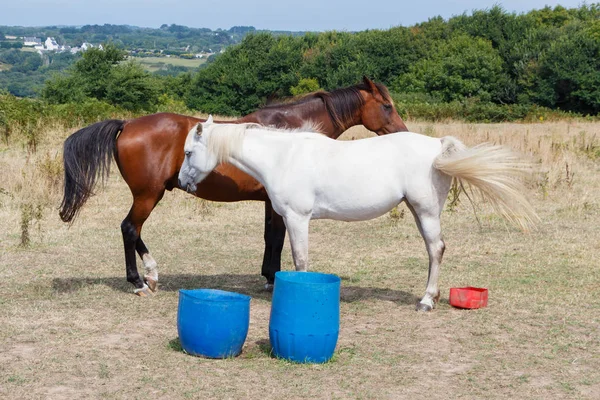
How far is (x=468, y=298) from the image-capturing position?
6.62m

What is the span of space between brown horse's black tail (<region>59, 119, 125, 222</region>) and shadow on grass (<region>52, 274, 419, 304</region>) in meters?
0.78

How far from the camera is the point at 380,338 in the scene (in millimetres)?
5852

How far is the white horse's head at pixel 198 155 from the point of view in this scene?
21.4ft

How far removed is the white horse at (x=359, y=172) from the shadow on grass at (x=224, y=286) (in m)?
0.92

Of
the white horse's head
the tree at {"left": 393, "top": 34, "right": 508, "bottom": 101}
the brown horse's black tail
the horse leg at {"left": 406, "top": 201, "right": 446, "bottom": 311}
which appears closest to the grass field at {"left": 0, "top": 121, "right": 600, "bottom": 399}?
the horse leg at {"left": 406, "top": 201, "right": 446, "bottom": 311}

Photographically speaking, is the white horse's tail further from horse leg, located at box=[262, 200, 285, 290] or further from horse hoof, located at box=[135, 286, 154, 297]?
horse hoof, located at box=[135, 286, 154, 297]

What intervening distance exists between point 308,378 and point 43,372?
1.75 m

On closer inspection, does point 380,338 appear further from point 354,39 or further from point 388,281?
point 354,39

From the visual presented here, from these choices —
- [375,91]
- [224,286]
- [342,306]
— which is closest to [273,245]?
[224,286]

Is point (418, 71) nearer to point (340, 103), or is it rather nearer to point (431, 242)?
point (340, 103)

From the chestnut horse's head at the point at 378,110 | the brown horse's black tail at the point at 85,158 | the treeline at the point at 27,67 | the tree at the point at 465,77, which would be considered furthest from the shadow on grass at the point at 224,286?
the treeline at the point at 27,67

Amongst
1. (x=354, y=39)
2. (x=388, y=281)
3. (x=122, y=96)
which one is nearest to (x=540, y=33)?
(x=354, y=39)

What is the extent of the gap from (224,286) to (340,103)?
223cm

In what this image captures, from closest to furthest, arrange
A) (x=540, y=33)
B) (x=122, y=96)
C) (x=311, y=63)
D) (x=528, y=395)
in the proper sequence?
(x=528, y=395) < (x=122, y=96) < (x=540, y=33) < (x=311, y=63)
